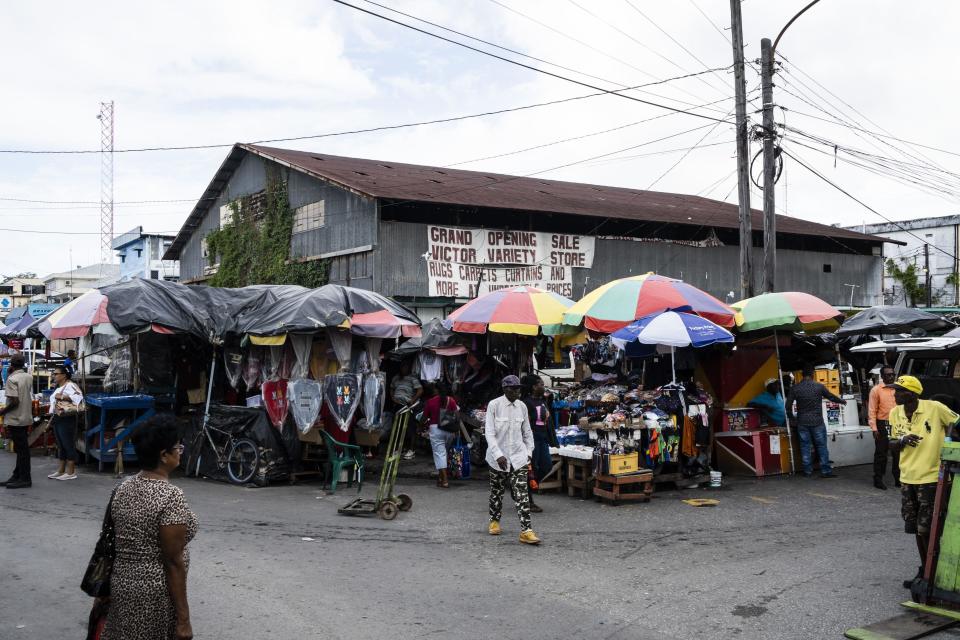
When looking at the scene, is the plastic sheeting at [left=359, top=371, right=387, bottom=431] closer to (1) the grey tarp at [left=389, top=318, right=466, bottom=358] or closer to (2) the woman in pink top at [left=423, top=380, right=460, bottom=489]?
(2) the woman in pink top at [left=423, top=380, right=460, bottom=489]

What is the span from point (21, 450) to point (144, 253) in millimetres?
38605

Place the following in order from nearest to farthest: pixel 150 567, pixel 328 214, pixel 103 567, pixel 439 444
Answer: pixel 150 567
pixel 103 567
pixel 439 444
pixel 328 214

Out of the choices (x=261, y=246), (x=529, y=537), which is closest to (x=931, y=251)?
(x=261, y=246)

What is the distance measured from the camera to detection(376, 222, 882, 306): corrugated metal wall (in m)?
22.7

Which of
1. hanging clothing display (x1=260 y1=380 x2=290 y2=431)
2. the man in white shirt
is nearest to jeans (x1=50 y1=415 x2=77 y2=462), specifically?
hanging clothing display (x1=260 y1=380 x2=290 y2=431)

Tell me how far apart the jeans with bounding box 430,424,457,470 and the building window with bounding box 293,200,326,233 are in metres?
13.2

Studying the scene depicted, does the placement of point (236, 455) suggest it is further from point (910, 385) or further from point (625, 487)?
point (910, 385)

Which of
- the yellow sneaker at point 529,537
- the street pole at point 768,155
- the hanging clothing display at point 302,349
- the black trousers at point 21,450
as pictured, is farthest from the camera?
the street pole at point 768,155

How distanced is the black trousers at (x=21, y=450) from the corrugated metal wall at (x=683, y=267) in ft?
37.6

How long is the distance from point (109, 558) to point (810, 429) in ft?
36.8

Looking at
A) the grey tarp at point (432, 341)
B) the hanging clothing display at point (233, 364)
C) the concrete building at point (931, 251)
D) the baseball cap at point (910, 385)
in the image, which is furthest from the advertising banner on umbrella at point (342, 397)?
the concrete building at point (931, 251)

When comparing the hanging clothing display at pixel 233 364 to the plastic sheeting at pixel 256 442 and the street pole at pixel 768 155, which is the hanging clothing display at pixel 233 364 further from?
the street pole at pixel 768 155

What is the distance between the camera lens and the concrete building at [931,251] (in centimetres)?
5344

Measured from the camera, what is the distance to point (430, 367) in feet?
51.7
